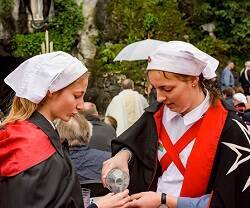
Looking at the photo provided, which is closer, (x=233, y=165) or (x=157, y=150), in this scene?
(x=233, y=165)

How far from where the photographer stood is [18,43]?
17016 millimetres

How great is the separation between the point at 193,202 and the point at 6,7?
15.0 meters

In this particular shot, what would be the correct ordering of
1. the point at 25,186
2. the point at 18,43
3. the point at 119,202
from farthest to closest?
the point at 18,43, the point at 119,202, the point at 25,186

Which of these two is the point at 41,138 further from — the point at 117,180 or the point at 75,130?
the point at 75,130

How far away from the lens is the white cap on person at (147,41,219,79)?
2.74 metres

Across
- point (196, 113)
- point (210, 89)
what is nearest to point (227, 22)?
point (210, 89)

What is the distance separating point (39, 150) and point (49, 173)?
103mm

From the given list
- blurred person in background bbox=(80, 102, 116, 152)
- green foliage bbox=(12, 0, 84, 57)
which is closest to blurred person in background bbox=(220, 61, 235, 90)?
green foliage bbox=(12, 0, 84, 57)

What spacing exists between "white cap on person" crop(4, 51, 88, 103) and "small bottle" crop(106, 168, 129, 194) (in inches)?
20.7

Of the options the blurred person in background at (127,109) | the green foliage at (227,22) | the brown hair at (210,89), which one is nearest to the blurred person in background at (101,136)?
the blurred person in background at (127,109)

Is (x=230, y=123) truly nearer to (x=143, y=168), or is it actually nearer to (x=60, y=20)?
(x=143, y=168)

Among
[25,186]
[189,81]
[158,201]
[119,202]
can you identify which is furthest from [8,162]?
[189,81]

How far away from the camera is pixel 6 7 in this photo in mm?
16828

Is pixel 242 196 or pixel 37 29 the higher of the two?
pixel 242 196
